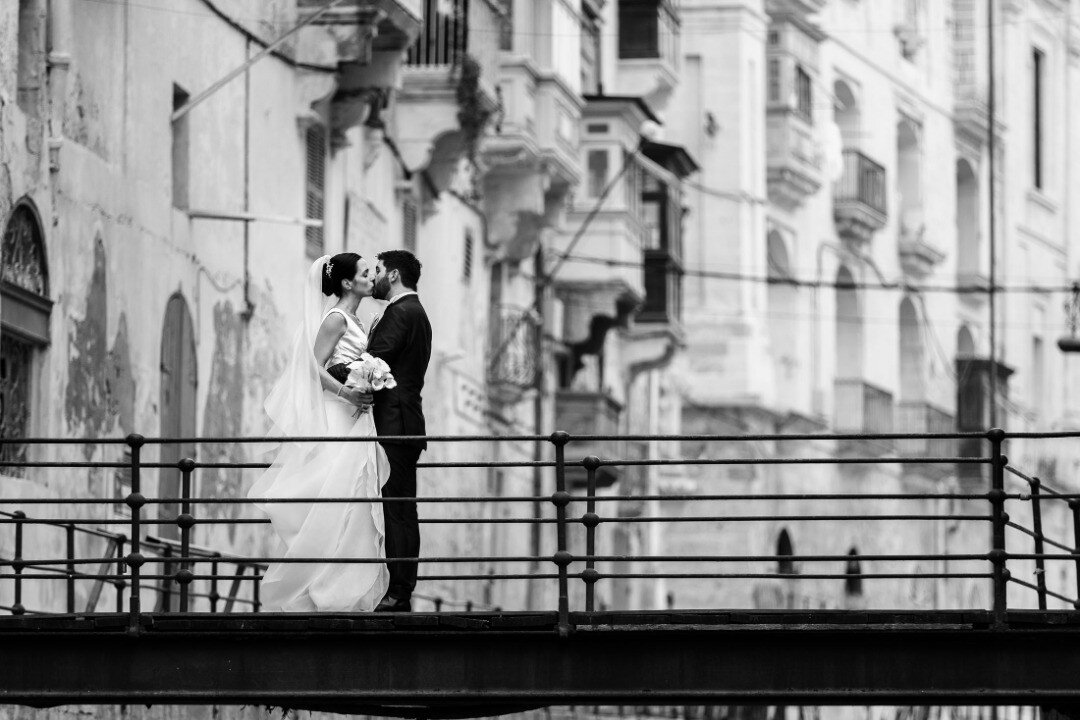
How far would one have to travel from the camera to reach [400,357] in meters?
16.6

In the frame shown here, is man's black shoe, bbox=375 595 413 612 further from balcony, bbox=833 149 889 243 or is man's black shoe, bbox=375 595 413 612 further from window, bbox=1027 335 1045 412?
window, bbox=1027 335 1045 412

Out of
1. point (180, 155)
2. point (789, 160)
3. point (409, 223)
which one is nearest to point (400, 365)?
point (180, 155)

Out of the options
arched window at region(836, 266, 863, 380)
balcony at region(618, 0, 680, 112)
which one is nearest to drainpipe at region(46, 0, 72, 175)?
balcony at region(618, 0, 680, 112)

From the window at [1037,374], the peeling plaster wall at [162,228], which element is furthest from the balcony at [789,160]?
the peeling plaster wall at [162,228]

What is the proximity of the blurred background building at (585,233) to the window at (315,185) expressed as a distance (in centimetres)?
5

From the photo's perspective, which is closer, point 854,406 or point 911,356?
point 854,406

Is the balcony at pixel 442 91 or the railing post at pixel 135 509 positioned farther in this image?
the balcony at pixel 442 91

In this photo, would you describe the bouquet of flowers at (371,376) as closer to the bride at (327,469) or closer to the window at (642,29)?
the bride at (327,469)

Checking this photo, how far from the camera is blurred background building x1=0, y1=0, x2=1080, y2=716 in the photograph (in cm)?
2342

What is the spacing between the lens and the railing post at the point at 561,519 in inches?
602

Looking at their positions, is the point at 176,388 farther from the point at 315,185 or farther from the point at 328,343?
the point at 328,343

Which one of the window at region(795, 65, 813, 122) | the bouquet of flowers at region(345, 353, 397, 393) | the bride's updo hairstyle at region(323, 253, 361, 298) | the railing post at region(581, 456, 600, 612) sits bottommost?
the railing post at region(581, 456, 600, 612)

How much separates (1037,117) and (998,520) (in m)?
55.6

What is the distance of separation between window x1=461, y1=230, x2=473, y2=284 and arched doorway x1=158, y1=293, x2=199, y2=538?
12.6 metres
